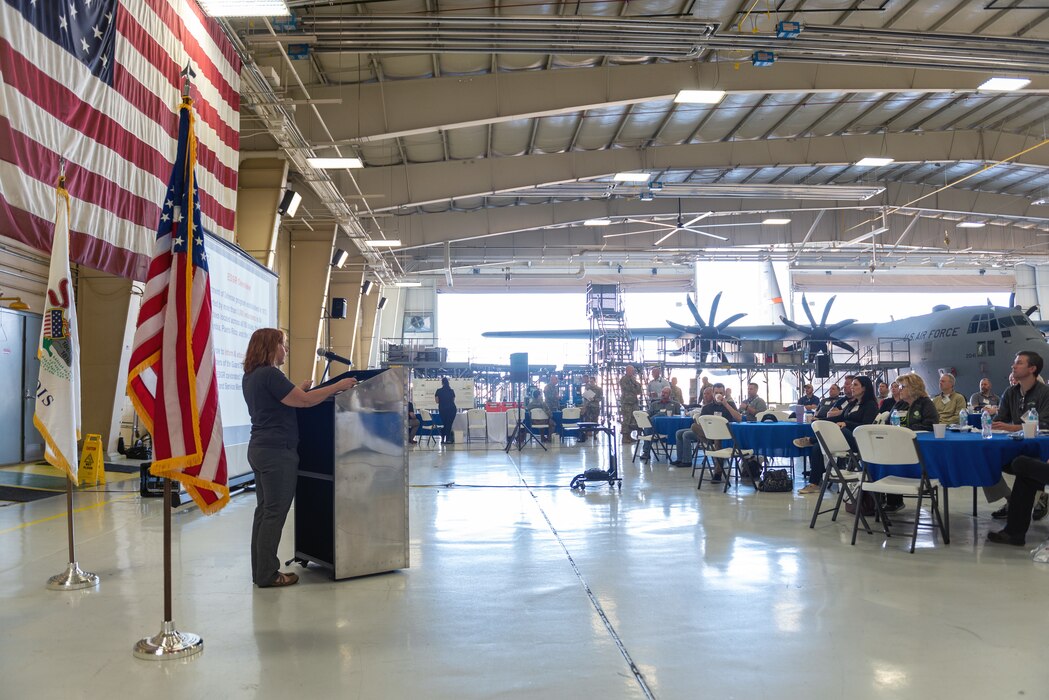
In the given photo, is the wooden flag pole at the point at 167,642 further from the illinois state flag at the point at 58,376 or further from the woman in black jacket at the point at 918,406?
the woman in black jacket at the point at 918,406

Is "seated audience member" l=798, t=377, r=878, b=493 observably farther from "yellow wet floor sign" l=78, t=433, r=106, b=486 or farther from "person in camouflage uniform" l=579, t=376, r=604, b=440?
"yellow wet floor sign" l=78, t=433, r=106, b=486

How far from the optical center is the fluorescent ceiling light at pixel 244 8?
6559mm

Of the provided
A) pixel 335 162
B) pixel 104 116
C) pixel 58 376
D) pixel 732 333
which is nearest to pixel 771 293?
pixel 732 333

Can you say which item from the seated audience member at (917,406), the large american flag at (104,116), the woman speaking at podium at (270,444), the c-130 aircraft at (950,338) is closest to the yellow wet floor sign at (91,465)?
the large american flag at (104,116)

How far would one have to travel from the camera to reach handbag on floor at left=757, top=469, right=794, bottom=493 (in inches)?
305

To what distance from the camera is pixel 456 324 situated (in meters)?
28.0

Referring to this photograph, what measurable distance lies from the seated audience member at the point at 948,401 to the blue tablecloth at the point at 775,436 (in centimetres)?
239

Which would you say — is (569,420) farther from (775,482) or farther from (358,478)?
(358,478)

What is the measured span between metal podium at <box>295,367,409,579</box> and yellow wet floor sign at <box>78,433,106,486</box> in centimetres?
585

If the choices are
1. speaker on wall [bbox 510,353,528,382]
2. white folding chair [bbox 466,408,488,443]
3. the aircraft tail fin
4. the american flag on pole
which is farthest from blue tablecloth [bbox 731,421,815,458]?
the aircraft tail fin

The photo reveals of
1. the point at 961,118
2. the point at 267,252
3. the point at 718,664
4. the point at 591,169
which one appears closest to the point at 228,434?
the point at 718,664

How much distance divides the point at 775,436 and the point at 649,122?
845 cm

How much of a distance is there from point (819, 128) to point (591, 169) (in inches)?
180

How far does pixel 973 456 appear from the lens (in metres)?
4.75
